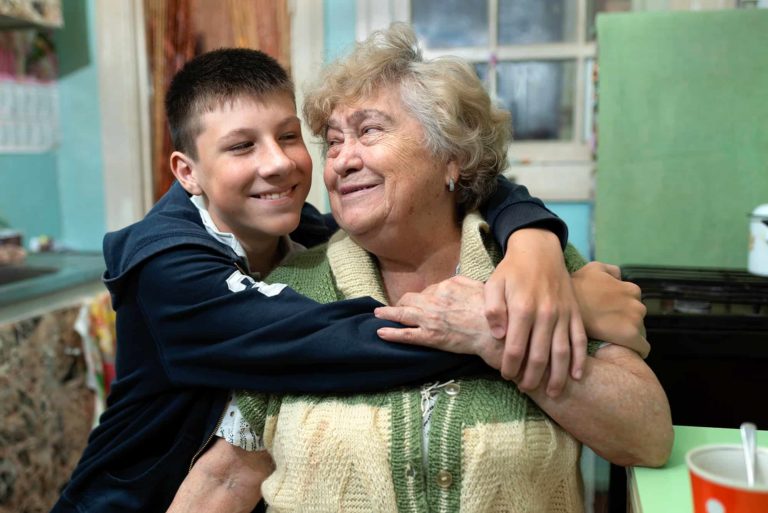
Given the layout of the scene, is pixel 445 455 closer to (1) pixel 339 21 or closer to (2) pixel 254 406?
(2) pixel 254 406

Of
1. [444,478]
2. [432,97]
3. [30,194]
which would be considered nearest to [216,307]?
[444,478]

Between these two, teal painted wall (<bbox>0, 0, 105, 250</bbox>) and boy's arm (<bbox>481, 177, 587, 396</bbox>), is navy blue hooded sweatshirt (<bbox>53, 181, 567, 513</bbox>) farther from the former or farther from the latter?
teal painted wall (<bbox>0, 0, 105, 250</bbox>)

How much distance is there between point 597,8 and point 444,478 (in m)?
2.19

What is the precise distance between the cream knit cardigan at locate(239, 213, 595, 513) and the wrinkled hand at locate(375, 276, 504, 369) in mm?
93

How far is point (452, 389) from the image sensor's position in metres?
1.16

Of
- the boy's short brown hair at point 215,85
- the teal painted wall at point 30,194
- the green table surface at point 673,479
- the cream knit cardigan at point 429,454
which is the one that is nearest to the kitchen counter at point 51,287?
the teal painted wall at point 30,194

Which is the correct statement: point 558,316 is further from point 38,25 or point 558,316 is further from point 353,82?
point 38,25

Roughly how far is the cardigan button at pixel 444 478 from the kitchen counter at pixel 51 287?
1.78m

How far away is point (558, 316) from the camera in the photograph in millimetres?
1064

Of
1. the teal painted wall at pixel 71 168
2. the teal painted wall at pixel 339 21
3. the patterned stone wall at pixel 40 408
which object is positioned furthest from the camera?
the teal painted wall at pixel 71 168

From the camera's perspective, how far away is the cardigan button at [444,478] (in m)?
1.11

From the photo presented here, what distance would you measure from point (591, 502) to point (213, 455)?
5.04 feet

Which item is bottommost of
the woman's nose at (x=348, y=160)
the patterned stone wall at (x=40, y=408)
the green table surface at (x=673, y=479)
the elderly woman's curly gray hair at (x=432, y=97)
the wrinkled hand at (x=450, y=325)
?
the patterned stone wall at (x=40, y=408)

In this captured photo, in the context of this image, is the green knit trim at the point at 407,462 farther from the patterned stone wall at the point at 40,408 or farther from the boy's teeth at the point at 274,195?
the patterned stone wall at the point at 40,408
